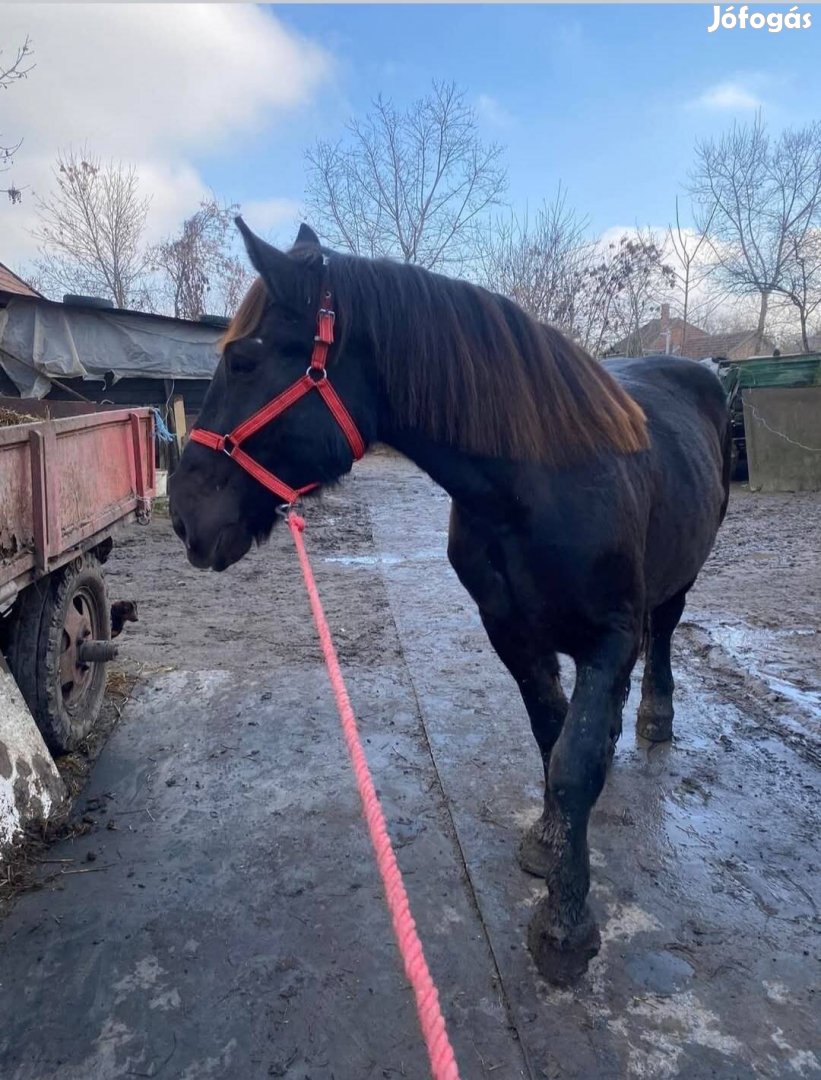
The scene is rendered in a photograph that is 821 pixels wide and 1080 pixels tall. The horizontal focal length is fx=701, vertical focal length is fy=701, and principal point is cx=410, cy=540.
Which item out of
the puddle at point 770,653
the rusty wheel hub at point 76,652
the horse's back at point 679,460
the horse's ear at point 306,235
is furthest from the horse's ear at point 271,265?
the puddle at point 770,653

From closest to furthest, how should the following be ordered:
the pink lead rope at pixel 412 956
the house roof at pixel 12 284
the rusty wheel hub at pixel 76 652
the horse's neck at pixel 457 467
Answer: the pink lead rope at pixel 412 956
the horse's neck at pixel 457 467
the rusty wheel hub at pixel 76 652
the house roof at pixel 12 284

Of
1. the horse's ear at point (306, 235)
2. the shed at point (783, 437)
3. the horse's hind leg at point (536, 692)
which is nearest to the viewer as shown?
the horse's ear at point (306, 235)

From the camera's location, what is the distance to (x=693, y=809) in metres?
2.79

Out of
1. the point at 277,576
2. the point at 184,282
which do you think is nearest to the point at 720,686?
the point at 277,576

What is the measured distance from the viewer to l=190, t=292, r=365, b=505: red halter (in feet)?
6.05

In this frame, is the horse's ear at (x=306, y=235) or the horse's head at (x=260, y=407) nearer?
the horse's head at (x=260, y=407)

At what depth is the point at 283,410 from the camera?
1.86m

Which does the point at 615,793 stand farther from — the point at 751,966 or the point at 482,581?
the point at 482,581

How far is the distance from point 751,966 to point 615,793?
0.93 meters

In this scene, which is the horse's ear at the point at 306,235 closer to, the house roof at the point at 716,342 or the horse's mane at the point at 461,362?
the horse's mane at the point at 461,362

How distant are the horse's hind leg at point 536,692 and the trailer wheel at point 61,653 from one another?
6.08 feet

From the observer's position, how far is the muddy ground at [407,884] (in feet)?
5.77

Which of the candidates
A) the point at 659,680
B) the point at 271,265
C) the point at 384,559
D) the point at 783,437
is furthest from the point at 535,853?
the point at 783,437

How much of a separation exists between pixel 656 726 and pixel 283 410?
2.42m
